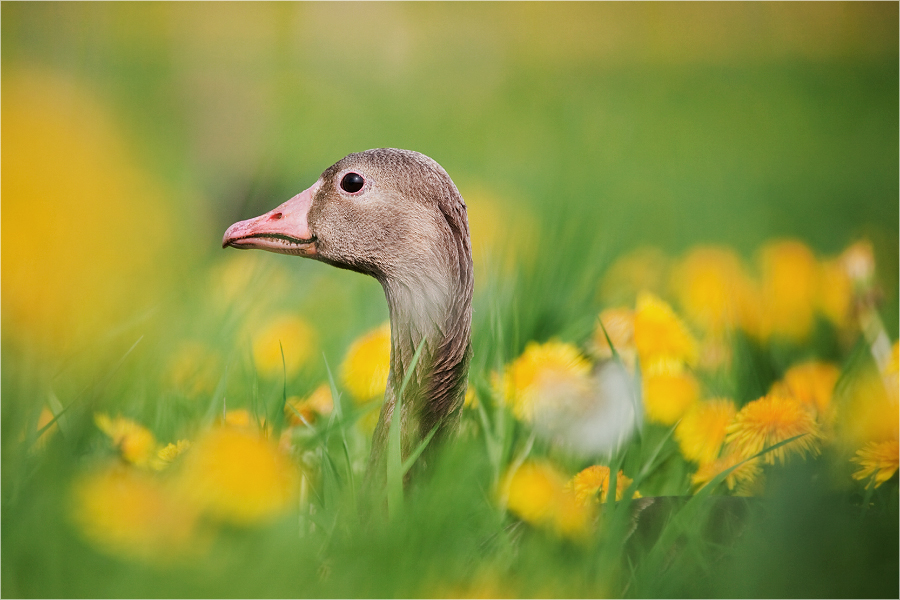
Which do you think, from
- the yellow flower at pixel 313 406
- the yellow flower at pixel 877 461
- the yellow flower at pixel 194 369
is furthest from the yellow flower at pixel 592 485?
the yellow flower at pixel 194 369

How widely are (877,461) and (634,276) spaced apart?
1.12 m

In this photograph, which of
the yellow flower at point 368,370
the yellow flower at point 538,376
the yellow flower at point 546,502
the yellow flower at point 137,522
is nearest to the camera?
the yellow flower at point 137,522

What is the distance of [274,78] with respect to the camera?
6.58ft

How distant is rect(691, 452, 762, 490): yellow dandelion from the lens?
126 cm

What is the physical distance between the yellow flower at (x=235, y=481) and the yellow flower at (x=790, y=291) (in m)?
1.38

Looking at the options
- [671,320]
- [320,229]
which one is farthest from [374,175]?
[671,320]

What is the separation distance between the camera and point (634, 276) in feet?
7.50

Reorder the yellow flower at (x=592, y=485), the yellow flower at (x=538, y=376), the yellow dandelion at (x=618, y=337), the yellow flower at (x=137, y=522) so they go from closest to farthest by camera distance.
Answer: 1. the yellow flower at (x=137, y=522)
2. the yellow flower at (x=592, y=485)
3. the yellow flower at (x=538, y=376)
4. the yellow dandelion at (x=618, y=337)

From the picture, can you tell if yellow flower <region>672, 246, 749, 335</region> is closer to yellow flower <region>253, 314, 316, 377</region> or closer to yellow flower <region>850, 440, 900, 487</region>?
yellow flower <region>850, 440, 900, 487</region>

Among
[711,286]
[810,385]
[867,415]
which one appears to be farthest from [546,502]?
[711,286]

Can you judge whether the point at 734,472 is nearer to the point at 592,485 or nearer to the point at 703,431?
the point at 703,431

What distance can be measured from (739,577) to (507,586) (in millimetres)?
336

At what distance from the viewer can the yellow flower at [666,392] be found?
1.51 m

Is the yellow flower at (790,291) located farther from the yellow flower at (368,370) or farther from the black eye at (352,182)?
the black eye at (352,182)
